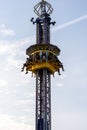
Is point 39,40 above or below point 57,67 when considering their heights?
above

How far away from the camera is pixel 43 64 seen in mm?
114875

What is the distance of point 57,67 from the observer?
387ft

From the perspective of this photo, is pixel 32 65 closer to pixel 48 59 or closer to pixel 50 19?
pixel 48 59

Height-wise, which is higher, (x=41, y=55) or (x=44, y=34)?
(x=44, y=34)

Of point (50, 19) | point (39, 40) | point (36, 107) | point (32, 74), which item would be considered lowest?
point (36, 107)

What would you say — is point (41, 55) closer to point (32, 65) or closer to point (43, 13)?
point (32, 65)

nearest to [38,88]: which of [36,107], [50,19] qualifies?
[36,107]

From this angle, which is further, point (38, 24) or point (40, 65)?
point (38, 24)

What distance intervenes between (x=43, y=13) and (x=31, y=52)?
15.7 m

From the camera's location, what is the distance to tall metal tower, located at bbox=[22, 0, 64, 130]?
363ft

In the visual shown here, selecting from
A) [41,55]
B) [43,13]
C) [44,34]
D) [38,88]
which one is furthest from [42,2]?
[38,88]

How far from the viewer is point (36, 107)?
112m

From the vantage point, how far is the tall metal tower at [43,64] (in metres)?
111

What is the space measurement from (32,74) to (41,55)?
7190mm
